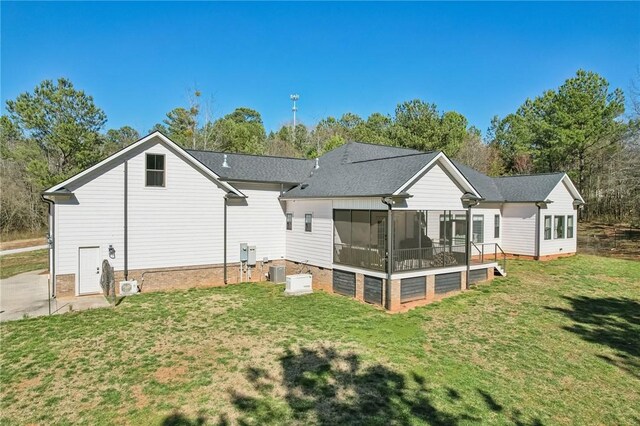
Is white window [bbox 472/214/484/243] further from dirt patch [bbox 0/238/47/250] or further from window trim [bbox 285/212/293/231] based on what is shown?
dirt patch [bbox 0/238/47/250]

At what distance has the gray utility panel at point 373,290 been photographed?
44.0ft

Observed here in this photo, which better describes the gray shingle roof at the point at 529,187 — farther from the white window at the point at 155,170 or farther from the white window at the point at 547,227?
the white window at the point at 155,170

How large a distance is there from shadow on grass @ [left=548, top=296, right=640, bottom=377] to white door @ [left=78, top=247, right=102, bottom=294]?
623 inches

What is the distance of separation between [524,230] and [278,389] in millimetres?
19509

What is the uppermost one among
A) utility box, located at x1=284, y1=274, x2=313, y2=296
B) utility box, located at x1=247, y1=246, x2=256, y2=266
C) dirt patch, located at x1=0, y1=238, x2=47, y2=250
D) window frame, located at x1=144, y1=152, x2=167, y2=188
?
window frame, located at x1=144, y1=152, x2=167, y2=188

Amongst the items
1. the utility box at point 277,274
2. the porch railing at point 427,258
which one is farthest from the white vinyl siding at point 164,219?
the porch railing at point 427,258

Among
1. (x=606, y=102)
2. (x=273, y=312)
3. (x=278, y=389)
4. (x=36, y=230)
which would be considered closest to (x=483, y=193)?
(x=273, y=312)

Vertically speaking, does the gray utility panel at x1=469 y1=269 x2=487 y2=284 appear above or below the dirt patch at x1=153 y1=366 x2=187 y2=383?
above

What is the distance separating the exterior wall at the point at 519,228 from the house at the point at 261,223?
18.2ft

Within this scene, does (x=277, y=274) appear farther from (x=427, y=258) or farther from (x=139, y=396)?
(x=139, y=396)

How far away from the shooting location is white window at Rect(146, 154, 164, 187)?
49.5 feet

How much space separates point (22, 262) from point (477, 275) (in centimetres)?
2422

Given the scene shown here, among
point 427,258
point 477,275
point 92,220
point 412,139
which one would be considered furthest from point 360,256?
point 412,139

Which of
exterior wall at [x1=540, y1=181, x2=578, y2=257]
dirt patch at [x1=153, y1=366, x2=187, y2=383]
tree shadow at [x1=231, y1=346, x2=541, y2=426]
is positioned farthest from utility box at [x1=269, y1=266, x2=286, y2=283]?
exterior wall at [x1=540, y1=181, x2=578, y2=257]
